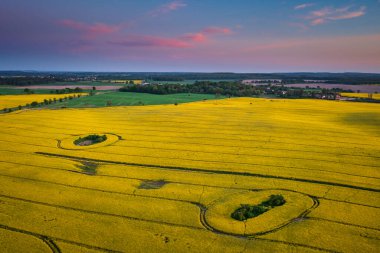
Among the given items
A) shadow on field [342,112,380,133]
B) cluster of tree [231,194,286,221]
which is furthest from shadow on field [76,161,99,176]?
shadow on field [342,112,380,133]

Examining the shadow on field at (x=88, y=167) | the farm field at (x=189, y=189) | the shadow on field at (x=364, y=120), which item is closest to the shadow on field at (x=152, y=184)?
the farm field at (x=189, y=189)

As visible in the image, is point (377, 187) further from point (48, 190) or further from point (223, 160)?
point (48, 190)

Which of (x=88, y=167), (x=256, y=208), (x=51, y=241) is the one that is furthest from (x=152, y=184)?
(x=51, y=241)

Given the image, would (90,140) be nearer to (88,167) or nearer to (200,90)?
(88,167)

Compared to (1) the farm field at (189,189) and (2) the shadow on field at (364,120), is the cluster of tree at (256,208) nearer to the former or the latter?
(1) the farm field at (189,189)

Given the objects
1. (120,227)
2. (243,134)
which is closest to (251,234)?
(120,227)

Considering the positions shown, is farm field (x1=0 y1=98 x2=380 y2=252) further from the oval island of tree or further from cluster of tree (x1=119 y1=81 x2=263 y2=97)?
cluster of tree (x1=119 y1=81 x2=263 y2=97)

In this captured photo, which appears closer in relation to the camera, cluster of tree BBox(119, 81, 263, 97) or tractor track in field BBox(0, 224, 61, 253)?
tractor track in field BBox(0, 224, 61, 253)

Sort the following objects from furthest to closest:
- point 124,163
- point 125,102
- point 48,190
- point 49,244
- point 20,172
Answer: point 125,102, point 124,163, point 20,172, point 48,190, point 49,244
